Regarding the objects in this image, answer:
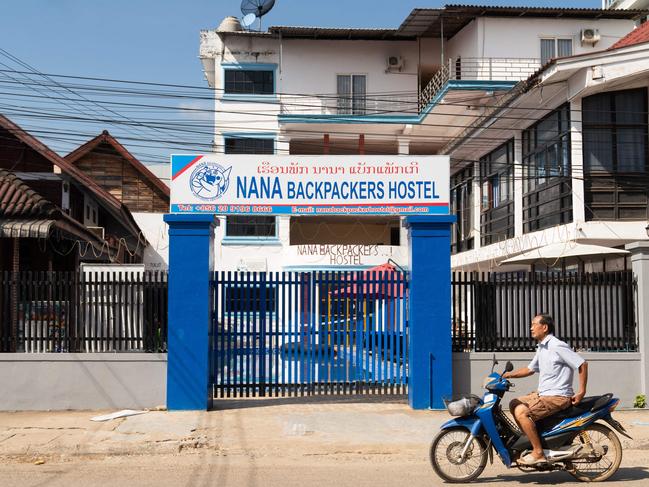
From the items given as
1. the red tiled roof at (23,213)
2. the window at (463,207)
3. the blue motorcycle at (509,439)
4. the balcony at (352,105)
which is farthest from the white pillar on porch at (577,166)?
the balcony at (352,105)

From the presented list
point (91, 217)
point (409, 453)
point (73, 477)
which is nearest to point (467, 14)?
point (91, 217)

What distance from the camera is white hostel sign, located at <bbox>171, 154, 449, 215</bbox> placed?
39.5 feet

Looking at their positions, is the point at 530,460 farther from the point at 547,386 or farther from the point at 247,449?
the point at 247,449

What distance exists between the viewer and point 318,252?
31.6m

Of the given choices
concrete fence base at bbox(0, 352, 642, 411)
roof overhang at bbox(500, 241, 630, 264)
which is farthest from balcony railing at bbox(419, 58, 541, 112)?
concrete fence base at bbox(0, 352, 642, 411)

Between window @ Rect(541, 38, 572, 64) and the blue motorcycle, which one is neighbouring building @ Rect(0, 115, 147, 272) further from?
window @ Rect(541, 38, 572, 64)

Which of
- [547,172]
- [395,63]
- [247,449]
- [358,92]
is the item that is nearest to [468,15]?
[395,63]

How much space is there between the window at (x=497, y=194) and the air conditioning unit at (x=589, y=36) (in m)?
7.54

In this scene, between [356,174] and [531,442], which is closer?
[531,442]

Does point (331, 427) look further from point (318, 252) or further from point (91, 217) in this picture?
point (318, 252)

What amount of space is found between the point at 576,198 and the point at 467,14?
12987mm

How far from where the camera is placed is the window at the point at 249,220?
3344 centimetres

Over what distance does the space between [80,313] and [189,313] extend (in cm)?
182

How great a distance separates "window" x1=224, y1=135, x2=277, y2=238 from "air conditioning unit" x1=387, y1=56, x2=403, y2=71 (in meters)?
6.41
